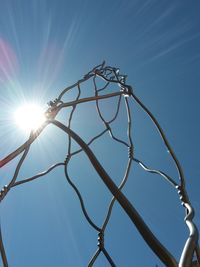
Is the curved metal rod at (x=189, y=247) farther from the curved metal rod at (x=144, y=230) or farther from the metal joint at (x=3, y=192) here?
the metal joint at (x=3, y=192)

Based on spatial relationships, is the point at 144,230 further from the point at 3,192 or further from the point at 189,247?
the point at 3,192

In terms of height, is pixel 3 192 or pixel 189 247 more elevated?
pixel 3 192

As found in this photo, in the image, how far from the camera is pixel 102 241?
1.52ft

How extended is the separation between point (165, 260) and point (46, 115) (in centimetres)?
31

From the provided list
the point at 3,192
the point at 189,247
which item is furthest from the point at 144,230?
the point at 3,192

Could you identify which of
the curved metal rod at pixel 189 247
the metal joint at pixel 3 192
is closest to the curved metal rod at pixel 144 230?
the curved metal rod at pixel 189 247

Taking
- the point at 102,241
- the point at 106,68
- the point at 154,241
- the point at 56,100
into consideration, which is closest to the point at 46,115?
the point at 56,100

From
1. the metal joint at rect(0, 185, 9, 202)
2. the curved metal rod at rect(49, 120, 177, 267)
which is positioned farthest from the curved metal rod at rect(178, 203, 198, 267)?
the metal joint at rect(0, 185, 9, 202)

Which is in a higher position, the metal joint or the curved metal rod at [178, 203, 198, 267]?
the metal joint

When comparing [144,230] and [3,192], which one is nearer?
[144,230]

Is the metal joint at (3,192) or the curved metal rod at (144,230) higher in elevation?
the metal joint at (3,192)

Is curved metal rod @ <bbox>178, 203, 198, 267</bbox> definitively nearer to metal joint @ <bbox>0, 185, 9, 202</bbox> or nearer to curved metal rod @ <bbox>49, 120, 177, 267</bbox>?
curved metal rod @ <bbox>49, 120, 177, 267</bbox>

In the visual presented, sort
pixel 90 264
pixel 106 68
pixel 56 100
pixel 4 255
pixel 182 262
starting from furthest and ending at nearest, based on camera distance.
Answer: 1. pixel 106 68
2. pixel 56 100
3. pixel 90 264
4. pixel 4 255
5. pixel 182 262

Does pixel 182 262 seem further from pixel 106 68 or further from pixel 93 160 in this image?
pixel 106 68
